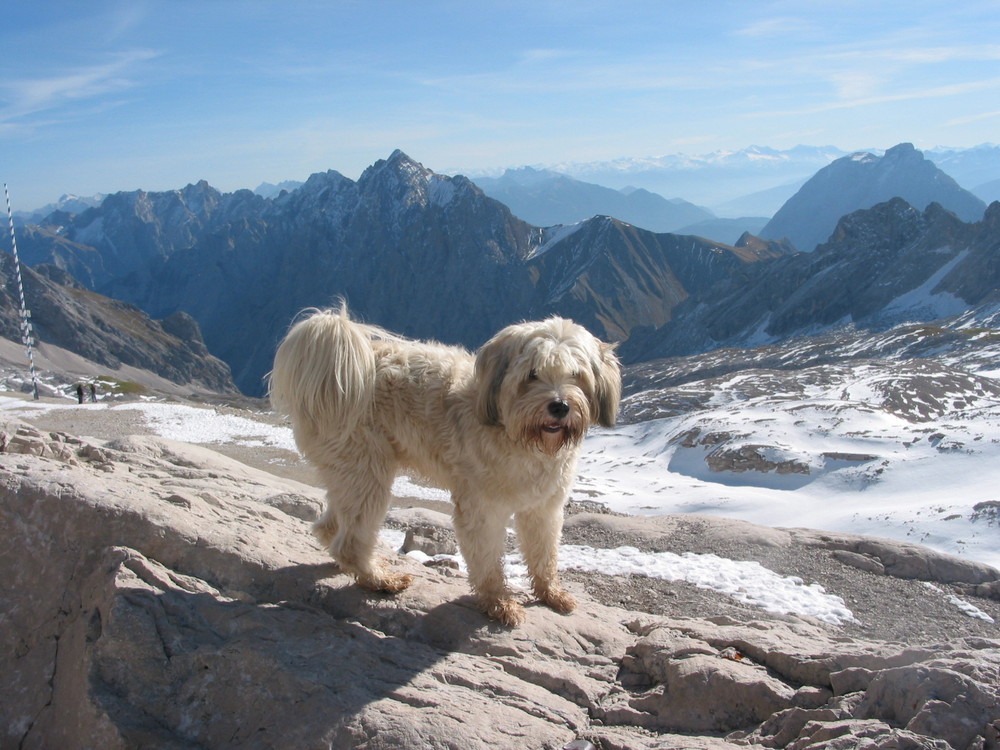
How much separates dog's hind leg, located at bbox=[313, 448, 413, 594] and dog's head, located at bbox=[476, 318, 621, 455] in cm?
141

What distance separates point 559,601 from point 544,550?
1.89ft

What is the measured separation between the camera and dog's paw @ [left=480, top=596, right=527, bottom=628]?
23.0ft

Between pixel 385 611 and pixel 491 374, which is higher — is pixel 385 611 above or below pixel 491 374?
below

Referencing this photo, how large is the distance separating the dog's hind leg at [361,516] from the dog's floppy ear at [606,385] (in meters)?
2.28

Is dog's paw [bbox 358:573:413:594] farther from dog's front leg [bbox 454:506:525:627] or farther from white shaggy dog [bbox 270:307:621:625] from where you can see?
dog's front leg [bbox 454:506:525:627]

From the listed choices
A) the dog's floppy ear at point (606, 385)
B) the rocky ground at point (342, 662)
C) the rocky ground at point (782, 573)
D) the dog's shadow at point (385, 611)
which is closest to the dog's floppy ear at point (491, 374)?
the dog's floppy ear at point (606, 385)

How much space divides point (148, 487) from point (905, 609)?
11925 mm

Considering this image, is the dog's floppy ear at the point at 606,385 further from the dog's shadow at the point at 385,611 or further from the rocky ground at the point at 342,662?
the dog's shadow at the point at 385,611

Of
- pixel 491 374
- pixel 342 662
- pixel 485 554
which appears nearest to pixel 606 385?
pixel 491 374

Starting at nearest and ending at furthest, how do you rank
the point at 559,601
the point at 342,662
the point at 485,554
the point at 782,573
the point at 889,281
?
the point at 342,662, the point at 485,554, the point at 559,601, the point at 782,573, the point at 889,281

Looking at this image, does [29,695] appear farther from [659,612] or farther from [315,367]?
[659,612]

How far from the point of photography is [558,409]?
6.22 m

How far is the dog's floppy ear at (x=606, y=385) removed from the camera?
677 cm

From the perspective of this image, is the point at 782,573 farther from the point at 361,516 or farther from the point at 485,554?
the point at 361,516
